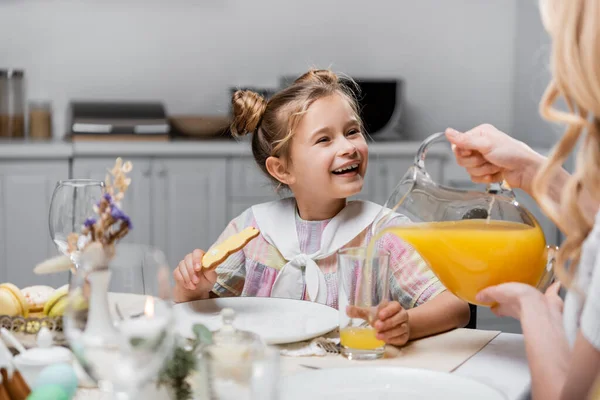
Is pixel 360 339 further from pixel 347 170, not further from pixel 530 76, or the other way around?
pixel 530 76

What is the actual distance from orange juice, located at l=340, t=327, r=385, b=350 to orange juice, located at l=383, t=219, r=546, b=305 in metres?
0.13

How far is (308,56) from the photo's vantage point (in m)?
3.66

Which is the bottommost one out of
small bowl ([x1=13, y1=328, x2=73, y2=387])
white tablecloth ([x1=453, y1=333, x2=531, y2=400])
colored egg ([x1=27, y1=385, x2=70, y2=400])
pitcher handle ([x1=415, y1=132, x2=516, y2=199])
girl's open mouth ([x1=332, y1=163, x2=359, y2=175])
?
white tablecloth ([x1=453, y1=333, x2=531, y2=400])

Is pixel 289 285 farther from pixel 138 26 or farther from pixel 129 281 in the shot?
pixel 138 26

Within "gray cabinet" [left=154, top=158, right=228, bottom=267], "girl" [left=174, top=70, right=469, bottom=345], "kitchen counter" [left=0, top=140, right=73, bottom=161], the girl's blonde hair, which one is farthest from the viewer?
"gray cabinet" [left=154, top=158, right=228, bottom=267]

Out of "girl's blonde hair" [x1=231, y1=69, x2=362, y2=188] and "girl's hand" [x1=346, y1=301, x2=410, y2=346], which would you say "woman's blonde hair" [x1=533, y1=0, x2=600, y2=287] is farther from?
"girl's blonde hair" [x1=231, y1=69, x2=362, y2=188]

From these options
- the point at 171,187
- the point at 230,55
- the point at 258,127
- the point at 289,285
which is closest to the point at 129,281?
the point at 289,285

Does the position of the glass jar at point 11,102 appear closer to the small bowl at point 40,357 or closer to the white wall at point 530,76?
the white wall at point 530,76

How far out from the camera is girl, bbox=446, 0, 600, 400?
0.81 m

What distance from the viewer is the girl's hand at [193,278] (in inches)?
52.1

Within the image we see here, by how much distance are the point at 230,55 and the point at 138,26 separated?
0.42m

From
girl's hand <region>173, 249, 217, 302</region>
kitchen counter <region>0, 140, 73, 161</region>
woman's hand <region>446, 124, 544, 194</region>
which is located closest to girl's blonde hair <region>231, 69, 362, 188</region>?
girl's hand <region>173, 249, 217, 302</region>

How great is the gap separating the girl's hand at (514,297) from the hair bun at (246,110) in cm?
80

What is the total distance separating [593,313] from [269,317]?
50 centimetres
